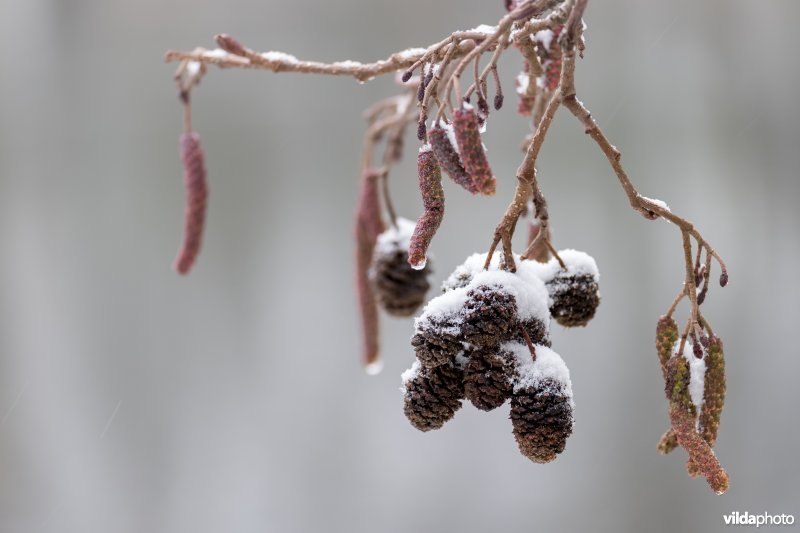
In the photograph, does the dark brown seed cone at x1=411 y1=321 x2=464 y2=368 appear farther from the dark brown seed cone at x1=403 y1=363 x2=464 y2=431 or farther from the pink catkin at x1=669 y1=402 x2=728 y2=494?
the pink catkin at x1=669 y1=402 x2=728 y2=494

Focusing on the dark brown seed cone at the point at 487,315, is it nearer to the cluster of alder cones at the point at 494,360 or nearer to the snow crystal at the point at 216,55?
the cluster of alder cones at the point at 494,360

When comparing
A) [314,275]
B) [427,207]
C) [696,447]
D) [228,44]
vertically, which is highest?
[314,275]

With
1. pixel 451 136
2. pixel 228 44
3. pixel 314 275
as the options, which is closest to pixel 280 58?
pixel 228 44

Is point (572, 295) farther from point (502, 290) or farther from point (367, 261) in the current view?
point (367, 261)

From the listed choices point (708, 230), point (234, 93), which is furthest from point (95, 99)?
point (708, 230)

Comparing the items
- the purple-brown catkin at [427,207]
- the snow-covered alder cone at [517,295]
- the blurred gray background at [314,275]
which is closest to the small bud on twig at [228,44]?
the snow-covered alder cone at [517,295]

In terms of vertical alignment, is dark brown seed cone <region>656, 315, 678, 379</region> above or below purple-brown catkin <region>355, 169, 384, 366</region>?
below

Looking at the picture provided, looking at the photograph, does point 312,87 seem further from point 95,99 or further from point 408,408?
point 408,408

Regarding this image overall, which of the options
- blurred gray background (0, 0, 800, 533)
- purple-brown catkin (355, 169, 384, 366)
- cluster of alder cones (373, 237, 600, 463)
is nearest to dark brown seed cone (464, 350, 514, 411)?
cluster of alder cones (373, 237, 600, 463)
